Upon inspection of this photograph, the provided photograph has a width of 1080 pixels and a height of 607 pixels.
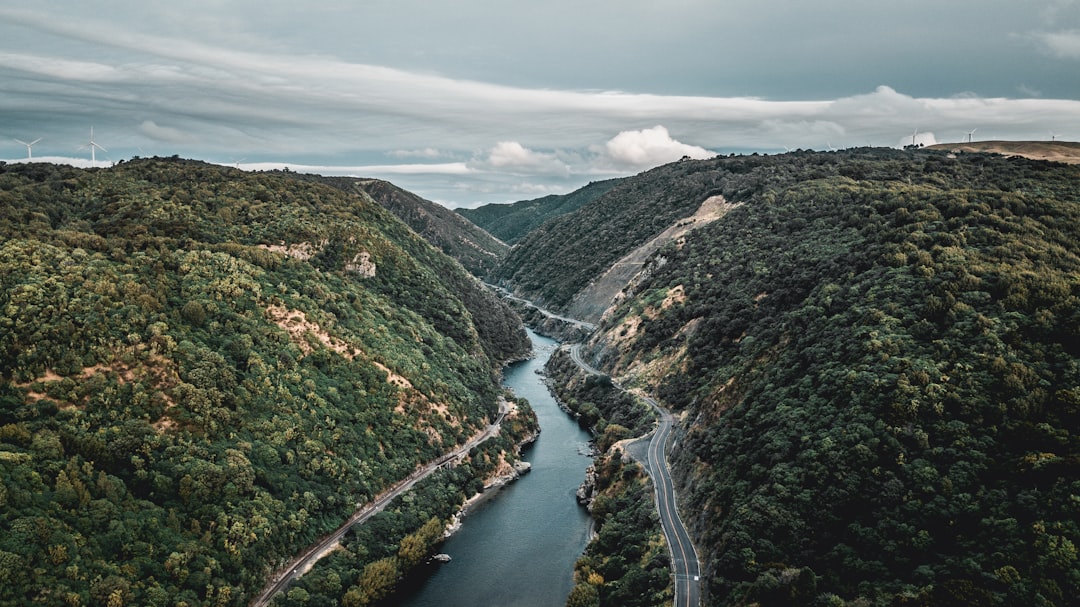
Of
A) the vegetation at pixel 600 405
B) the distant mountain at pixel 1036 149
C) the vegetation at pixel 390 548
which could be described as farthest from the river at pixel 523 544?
the distant mountain at pixel 1036 149

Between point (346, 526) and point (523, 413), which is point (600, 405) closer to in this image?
point (523, 413)

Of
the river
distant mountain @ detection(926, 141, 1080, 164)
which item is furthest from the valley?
distant mountain @ detection(926, 141, 1080, 164)

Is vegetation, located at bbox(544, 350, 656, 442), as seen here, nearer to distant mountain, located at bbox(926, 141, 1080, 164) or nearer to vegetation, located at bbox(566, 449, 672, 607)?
vegetation, located at bbox(566, 449, 672, 607)

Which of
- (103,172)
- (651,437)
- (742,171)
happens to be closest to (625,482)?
(651,437)

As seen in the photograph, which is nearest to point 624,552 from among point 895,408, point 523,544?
point 523,544

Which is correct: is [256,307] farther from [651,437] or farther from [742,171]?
[742,171]

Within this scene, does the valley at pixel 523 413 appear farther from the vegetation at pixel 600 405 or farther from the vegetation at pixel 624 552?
the vegetation at pixel 600 405
